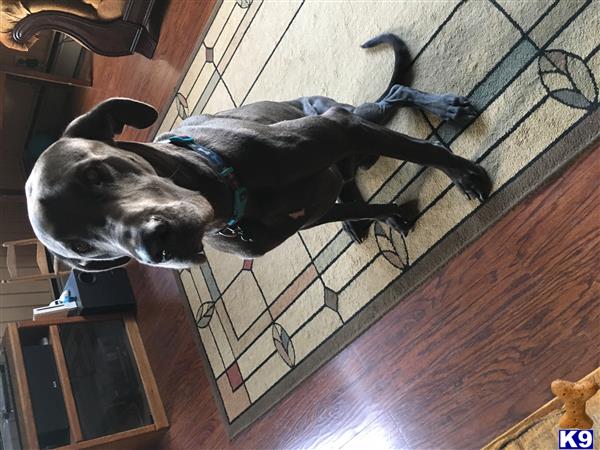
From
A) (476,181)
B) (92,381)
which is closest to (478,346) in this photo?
(476,181)

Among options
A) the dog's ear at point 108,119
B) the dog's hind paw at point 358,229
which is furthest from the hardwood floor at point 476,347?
the dog's ear at point 108,119

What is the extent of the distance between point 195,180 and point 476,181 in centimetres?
79

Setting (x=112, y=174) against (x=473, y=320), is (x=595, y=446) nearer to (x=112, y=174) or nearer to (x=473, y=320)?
(x=473, y=320)

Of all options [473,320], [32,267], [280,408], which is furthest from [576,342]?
[32,267]

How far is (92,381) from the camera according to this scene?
2.78 meters

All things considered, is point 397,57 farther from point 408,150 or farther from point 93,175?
point 93,175

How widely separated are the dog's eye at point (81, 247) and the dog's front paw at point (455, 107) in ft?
3.41

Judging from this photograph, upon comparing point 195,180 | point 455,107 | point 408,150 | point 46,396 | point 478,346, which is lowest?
point 46,396

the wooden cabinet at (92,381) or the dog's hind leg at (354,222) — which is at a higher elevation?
the dog's hind leg at (354,222)

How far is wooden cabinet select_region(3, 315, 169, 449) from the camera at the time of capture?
2.59 meters

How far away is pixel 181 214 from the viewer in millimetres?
1025

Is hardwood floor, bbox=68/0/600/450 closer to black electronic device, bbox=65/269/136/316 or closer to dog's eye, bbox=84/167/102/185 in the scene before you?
dog's eye, bbox=84/167/102/185

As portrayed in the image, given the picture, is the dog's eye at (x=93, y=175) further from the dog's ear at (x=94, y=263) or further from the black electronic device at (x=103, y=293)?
the black electronic device at (x=103, y=293)

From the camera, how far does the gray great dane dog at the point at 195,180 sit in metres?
1.06
